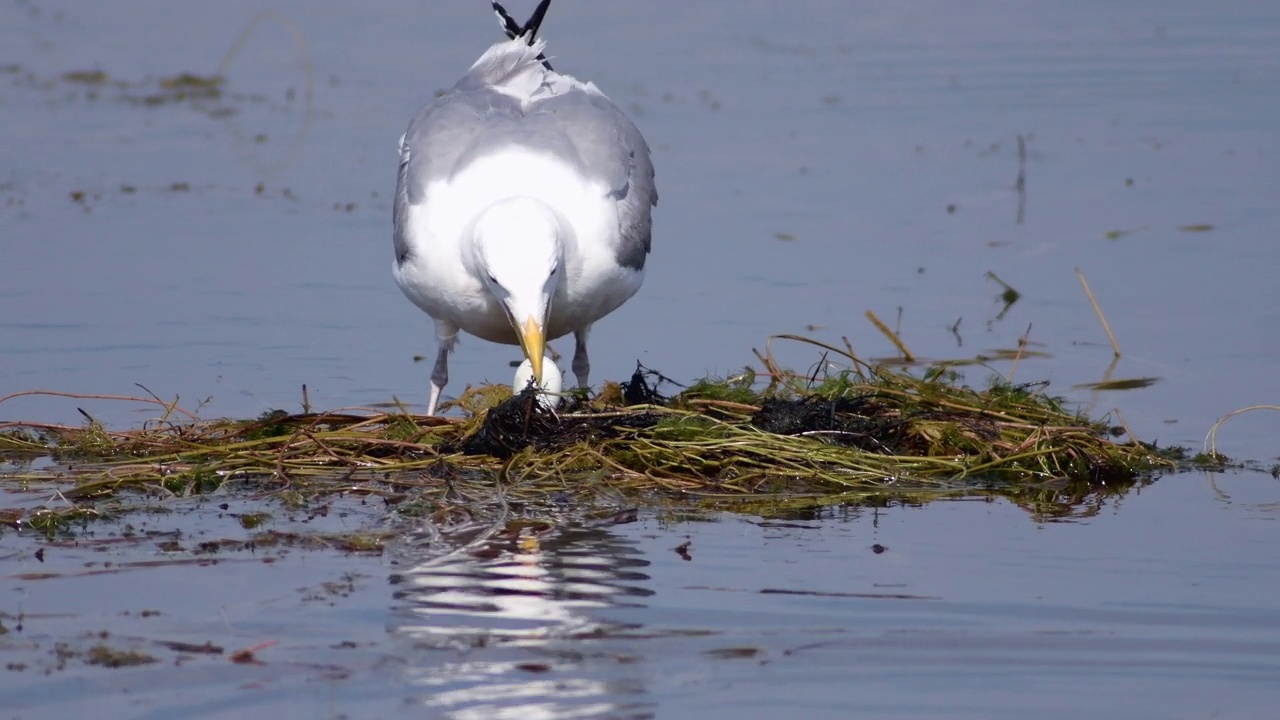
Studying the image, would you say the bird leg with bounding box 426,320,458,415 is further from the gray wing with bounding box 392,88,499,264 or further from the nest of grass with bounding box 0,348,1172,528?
the nest of grass with bounding box 0,348,1172,528

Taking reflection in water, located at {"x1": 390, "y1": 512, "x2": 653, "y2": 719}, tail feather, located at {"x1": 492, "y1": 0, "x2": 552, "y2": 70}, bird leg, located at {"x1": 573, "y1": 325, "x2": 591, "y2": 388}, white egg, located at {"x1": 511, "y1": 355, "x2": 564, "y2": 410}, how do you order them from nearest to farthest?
reflection in water, located at {"x1": 390, "y1": 512, "x2": 653, "y2": 719}
white egg, located at {"x1": 511, "y1": 355, "x2": 564, "y2": 410}
bird leg, located at {"x1": 573, "y1": 325, "x2": 591, "y2": 388}
tail feather, located at {"x1": 492, "y1": 0, "x2": 552, "y2": 70}

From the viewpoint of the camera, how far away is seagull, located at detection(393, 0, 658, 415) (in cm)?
703

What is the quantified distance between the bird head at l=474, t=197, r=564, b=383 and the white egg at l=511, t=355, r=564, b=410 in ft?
0.18

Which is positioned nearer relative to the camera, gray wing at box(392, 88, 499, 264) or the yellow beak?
the yellow beak

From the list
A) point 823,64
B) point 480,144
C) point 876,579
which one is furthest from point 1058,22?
point 876,579

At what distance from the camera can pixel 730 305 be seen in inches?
390

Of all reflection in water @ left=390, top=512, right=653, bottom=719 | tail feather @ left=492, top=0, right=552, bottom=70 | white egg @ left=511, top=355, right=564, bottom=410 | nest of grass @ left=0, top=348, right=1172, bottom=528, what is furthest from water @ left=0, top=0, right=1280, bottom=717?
tail feather @ left=492, top=0, right=552, bottom=70

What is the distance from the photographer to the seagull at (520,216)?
703cm

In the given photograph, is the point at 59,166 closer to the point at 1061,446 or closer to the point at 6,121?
the point at 6,121

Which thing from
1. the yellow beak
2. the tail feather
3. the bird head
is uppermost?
the tail feather

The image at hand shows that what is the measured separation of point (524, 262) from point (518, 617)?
2099 mm

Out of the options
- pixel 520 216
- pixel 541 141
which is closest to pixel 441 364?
pixel 541 141

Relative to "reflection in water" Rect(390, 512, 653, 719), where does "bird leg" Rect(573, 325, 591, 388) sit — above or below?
above

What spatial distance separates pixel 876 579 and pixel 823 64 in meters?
11.2
